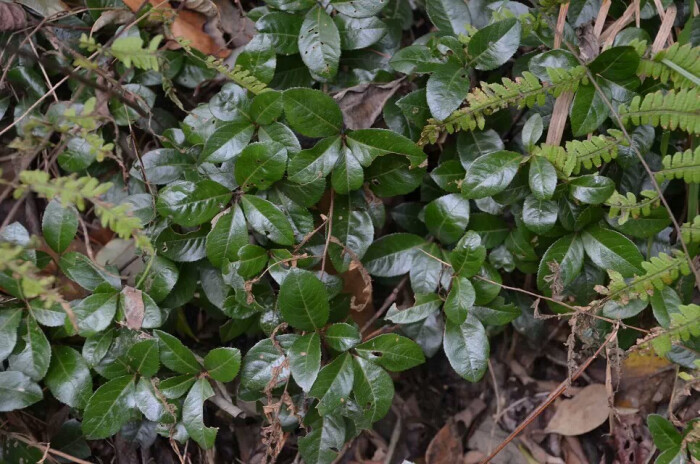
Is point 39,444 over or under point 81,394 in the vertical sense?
under

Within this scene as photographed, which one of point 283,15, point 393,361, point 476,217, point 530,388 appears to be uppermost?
point 283,15

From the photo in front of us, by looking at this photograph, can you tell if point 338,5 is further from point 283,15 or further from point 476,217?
point 476,217

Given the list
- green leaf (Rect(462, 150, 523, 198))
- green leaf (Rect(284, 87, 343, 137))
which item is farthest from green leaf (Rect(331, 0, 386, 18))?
green leaf (Rect(462, 150, 523, 198))

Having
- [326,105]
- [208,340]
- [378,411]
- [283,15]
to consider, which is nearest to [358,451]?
[378,411]

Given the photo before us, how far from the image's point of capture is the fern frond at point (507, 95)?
1892 millimetres

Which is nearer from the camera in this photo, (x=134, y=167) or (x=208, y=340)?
(x=134, y=167)

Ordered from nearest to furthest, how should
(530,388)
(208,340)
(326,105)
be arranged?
(326,105)
(208,340)
(530,388)

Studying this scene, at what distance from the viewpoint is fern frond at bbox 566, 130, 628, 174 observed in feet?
6.15

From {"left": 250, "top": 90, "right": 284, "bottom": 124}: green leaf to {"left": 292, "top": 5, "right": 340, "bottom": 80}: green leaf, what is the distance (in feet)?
0.71

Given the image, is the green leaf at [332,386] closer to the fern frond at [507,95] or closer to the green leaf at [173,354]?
the green leaf at [173,354]

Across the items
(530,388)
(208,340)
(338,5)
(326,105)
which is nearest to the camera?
(326,105)

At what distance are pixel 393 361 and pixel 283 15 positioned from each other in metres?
1.24

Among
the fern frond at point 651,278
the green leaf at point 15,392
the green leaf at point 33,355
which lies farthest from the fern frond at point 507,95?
the green leaf at point 15,392

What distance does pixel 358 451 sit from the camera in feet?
8.17
